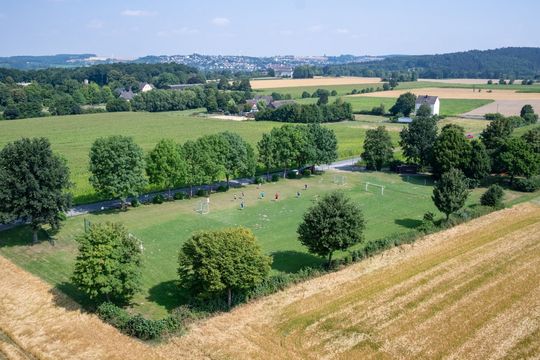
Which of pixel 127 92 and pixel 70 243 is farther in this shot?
pixel 127 92

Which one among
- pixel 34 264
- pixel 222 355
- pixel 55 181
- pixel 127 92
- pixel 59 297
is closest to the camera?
pixel 222 355

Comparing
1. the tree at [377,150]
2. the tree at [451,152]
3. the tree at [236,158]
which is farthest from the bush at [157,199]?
the tree at [451,152]

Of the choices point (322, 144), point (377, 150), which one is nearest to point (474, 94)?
point (377, 150)

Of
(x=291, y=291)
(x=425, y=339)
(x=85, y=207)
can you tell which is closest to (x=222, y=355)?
(x=291, y=291)

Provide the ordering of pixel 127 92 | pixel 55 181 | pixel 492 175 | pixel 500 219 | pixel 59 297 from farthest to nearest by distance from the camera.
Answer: pixel 127 92
pixel 492 175
pixel 500 219
pixel 55 181
pixel 59 297

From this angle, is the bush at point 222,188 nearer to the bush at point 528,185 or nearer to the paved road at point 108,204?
the paved road at point 108,204

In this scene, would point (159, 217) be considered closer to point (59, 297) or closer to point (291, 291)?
point (59, 297)
